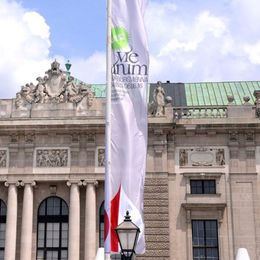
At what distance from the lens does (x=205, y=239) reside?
35.1m

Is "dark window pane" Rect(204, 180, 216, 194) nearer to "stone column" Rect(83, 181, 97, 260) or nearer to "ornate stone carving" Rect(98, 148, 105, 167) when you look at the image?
"ornate stone carving" Rect(98, 148, 105, 167)

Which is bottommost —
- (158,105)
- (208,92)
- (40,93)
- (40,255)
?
(40,255)

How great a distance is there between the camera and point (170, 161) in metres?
36.2

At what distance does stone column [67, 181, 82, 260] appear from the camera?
114ft

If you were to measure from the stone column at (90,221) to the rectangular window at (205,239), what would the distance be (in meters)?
6.27

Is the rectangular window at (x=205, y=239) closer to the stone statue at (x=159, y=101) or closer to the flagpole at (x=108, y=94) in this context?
the stone statue at (x=159, y=101)

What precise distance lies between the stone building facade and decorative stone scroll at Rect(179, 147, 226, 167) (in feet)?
0.21

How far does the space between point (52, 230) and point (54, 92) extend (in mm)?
9158

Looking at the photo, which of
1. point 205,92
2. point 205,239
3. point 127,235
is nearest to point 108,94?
point 127,235

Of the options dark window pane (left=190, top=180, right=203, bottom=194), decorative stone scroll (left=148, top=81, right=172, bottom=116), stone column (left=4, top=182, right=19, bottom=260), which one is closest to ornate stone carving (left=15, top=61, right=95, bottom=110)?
decorative stone scroll (left=148, top=81, right=172, bottom=116)

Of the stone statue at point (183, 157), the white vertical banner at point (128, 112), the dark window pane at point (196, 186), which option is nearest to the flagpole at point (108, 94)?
the white vertical banner at point (128, 112)

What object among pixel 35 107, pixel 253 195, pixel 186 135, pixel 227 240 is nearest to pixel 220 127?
pixel 186 135

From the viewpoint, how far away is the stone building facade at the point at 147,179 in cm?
3494

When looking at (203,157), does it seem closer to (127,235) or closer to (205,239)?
(205,239)
